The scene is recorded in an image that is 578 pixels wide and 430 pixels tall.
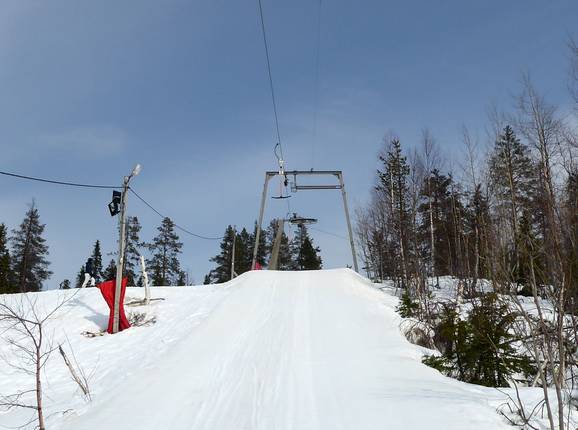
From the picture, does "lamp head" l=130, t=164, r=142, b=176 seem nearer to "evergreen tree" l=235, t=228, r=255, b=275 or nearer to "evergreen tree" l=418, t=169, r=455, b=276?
"evergreen tree" l=418, t=169, r=455, b=276

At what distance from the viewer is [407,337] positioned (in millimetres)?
11297

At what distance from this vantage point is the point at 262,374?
7625 mm

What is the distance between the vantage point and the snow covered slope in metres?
5.63

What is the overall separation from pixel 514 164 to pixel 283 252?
39202mm

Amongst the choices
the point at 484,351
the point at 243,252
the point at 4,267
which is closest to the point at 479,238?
the point at 484,351

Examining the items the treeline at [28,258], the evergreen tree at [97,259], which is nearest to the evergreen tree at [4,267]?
the treeline at [28,258]

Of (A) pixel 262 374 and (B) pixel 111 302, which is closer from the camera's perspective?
(A) pixel 262 374

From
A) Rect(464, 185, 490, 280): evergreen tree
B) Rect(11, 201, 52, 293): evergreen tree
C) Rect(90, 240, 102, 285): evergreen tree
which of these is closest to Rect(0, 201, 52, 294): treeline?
Rect(11, 201, 52, 293): evergreen tree

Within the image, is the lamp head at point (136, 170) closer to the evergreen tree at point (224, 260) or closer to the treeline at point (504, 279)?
the treeline at point (504, 279)

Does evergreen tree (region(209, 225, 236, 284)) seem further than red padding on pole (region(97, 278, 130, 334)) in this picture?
Yes

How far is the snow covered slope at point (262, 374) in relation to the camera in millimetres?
5633

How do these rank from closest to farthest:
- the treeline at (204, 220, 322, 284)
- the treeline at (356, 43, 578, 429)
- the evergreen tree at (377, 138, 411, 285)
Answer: the treeline at (356, 43, 578, 429) → the evergreen tree at (377, 138, 411, 285) → the treeline at (204, 220, 322, 284)

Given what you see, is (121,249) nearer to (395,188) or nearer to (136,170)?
(136,170)

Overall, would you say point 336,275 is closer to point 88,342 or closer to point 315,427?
point 88,342
